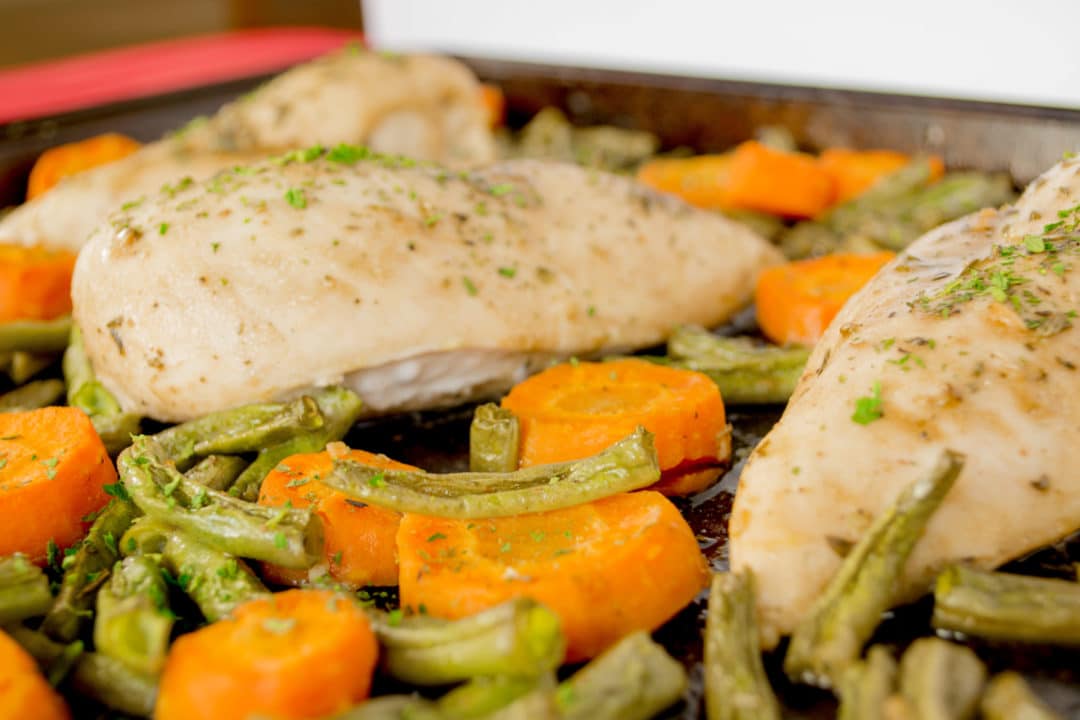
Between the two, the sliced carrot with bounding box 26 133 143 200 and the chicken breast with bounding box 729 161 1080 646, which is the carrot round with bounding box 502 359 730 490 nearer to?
the chicken breast with bounding box 729 161 1080 646

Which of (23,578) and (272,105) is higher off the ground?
(272,105)

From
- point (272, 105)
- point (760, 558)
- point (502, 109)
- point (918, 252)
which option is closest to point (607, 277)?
point (918, 252)

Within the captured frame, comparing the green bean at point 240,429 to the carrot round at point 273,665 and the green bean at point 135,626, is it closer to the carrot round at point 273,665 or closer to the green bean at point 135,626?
the green bean at point 135,626

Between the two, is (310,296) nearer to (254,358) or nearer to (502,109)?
(254,358)

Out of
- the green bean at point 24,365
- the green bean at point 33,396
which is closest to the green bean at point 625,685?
the green bean at point 33,396

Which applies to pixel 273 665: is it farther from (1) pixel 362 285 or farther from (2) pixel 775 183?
(2) pixel 775 183

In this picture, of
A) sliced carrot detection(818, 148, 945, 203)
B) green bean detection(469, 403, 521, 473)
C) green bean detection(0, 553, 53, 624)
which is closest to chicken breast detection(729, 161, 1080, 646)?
green bean detection(469, 403, 521, 473)

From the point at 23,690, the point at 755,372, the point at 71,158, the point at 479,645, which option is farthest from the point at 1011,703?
the point at 71,158
